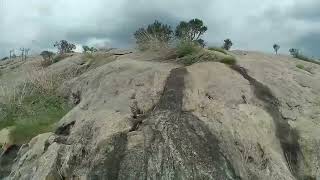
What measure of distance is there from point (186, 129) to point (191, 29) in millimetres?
10287

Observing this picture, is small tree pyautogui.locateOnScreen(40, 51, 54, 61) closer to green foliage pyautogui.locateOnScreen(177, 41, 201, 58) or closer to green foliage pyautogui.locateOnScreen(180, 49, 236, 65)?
green foliage pyautogui.locateOnScreen(177, 41, 201, 58)

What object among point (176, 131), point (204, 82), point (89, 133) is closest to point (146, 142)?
point (176, 131)

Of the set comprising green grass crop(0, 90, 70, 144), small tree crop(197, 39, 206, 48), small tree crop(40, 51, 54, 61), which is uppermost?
small tree crop(197, 39, 206, 48)

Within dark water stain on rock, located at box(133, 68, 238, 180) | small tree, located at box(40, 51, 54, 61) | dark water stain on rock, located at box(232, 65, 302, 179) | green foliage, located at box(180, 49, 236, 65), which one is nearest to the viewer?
dark water stain on rock, located at box(133, 68, 238, 180)

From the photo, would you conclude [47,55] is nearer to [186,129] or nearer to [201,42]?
[201,42]

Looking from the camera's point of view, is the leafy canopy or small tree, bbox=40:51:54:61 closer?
the leafy canopy

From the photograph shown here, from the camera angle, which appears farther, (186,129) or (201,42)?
(201,42)

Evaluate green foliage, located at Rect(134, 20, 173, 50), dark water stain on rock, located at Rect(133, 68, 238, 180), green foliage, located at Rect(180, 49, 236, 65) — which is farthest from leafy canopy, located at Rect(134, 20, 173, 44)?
dark water stain on rock, located at Rect(133, 68, 238, 180)

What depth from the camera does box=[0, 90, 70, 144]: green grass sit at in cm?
1906

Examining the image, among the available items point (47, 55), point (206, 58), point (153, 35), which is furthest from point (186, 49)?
point (47, 55)

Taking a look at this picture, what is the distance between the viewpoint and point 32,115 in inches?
841

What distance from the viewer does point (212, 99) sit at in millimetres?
16531

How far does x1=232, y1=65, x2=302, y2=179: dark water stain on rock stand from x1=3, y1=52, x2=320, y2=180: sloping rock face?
0.03 metres

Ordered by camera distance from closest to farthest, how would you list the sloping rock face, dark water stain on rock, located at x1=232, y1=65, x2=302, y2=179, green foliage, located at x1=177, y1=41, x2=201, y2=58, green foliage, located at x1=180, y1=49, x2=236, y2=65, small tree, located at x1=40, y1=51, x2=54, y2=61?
the sloping rock face, dark water stain on rock, located at x1=232, y1=65, x2=302, y2=179, green foliage, located at x1=180, y1=49, x2=236, y2=65, green foliage, located at x1=177, y1=41, x2=201, y2=58, small tree, located at x1=40, y1=51, x2=54, y2=61
